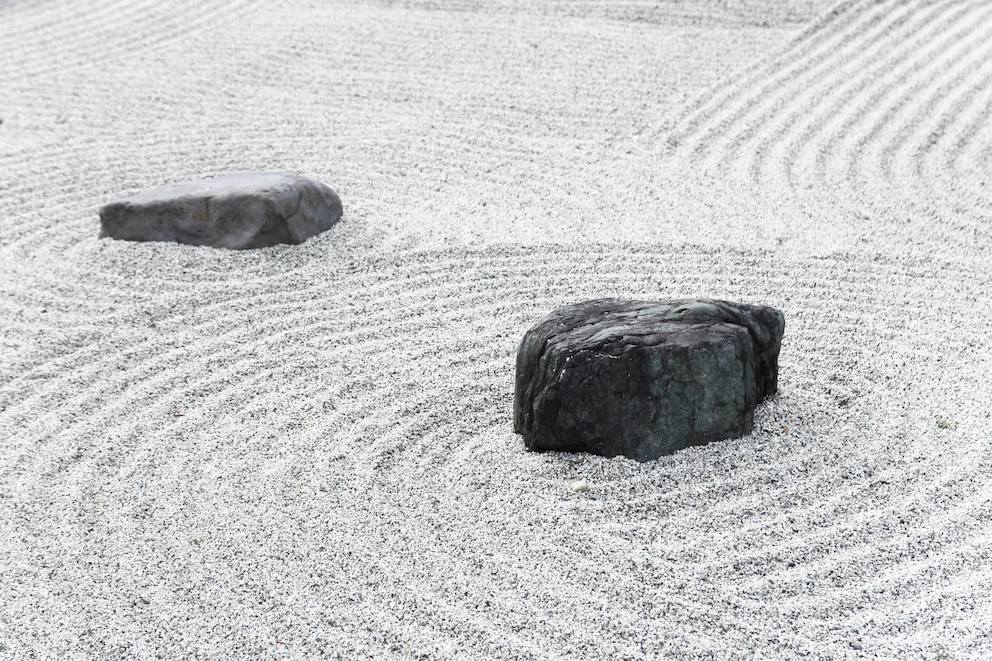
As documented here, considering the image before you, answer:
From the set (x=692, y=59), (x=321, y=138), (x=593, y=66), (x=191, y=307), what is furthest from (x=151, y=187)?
(x=692, y=59)

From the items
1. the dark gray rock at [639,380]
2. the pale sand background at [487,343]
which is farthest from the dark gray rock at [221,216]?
the dark gray rock at [639,380]

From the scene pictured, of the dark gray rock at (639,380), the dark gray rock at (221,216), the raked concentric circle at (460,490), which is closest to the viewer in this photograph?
the raked concentric circle at (460,490)

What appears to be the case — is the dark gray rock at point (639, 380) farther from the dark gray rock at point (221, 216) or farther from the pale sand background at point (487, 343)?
the dark gray rock at point (221, 216)

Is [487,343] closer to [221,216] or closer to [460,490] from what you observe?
[460,490]

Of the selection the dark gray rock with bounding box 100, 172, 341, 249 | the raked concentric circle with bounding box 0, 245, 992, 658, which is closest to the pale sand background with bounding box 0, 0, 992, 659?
the raked concentric circle with bounding box 0, 245, 992, 658

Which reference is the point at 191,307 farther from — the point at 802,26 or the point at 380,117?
Answer: the point at 802,26

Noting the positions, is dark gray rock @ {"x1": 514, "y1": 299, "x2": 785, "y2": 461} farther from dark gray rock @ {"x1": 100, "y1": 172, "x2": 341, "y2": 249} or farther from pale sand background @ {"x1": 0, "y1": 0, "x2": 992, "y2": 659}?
dark gray rock @ {"x1": 100, "y1": 172, "x2": 341, "y2": 249}

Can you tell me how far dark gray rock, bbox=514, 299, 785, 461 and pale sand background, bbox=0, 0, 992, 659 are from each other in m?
0.10

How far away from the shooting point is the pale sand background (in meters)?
3.28

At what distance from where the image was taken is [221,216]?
18.8ft

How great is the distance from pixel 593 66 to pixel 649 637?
6.13 m

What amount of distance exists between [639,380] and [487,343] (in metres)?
1.16

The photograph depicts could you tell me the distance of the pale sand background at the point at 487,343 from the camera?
328 cm

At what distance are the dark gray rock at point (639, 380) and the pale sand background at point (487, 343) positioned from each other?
0.10 m
